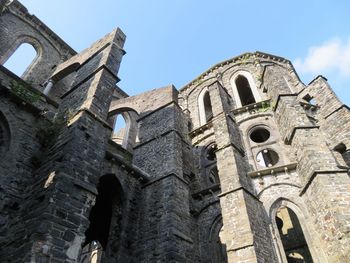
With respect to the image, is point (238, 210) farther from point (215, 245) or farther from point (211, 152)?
point (211, 152)

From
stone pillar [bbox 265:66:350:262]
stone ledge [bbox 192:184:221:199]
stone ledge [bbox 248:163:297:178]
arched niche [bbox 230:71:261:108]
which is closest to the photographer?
stone pillar [bbox 265:66:350:262]

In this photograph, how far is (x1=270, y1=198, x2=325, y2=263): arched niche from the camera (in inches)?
305

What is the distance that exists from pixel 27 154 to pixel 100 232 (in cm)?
426

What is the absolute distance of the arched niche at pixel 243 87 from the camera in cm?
1422

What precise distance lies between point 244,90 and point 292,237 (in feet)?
26.3

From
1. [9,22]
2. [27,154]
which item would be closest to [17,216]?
[27,154]

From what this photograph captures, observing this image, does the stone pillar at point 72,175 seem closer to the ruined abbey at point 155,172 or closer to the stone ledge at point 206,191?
the ruined abbey at point 155,172

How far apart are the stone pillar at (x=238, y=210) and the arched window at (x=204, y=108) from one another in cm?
423

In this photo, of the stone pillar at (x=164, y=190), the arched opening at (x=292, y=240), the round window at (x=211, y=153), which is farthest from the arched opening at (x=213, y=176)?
the arched opening at (x=292, y=240)

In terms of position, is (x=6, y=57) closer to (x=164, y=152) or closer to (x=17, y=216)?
(x=164, y=152)

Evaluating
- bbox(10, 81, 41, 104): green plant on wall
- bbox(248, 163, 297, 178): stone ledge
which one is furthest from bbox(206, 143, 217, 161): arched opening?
bbox(10, 81, 41, 104): green plant on wall

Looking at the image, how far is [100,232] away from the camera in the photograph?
9.58 metres

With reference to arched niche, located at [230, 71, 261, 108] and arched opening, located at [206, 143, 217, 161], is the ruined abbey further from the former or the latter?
arched niche, located at [230, 71, 261, 108]

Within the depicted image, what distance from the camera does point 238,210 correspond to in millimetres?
7977
